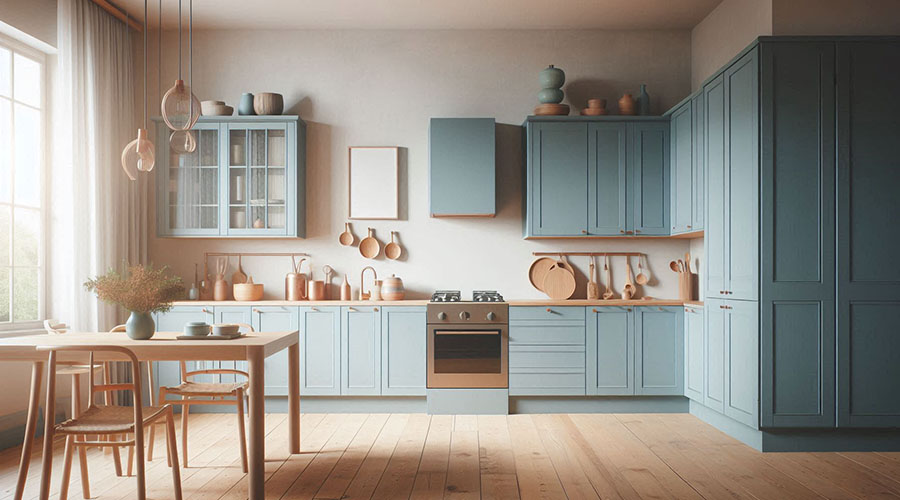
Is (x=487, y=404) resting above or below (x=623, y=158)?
below

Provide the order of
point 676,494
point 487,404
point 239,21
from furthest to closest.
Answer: point 239,21 → point 487,404 → point 676,494

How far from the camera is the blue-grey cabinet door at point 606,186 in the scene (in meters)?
5.16

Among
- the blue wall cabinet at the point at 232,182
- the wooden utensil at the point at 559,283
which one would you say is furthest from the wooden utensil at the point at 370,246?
the wooden utensil at the point at 559,283

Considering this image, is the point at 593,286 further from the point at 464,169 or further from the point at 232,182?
the point at 232,182

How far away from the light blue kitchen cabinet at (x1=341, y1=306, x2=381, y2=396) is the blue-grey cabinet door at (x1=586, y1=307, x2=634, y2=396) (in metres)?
1.66

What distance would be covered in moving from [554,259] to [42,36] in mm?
4172

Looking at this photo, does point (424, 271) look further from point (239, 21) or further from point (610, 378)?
point (239, 21)

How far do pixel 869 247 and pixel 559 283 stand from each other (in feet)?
7.54

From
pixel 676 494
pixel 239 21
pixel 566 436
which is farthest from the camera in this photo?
pixel 239 21

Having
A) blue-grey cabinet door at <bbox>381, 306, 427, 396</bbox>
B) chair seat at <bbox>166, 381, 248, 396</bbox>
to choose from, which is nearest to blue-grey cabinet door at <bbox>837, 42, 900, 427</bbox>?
blue-grey cabinet door at <bbox>381, 306, 427, 396</bbox>

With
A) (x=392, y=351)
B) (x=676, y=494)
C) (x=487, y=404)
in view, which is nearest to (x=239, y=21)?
(x=392, y=351)

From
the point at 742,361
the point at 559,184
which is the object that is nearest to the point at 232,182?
the point at 559,184

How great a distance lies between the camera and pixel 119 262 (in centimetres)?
501

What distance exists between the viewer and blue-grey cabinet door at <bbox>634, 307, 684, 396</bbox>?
496cm
